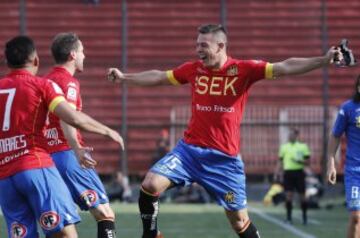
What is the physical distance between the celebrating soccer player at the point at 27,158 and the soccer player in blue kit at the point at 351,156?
3.87m

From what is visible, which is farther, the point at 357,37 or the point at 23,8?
the point at 357,37

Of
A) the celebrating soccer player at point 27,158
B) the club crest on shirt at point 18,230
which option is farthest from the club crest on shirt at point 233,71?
the club crest on shirt at point 18,230

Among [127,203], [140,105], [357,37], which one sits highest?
[357,37]

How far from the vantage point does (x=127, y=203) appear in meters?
25.5

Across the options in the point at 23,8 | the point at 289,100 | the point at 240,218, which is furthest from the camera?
the point at 289,100

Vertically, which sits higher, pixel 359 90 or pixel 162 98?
pixel 359 90

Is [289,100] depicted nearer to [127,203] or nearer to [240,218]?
[127,203]

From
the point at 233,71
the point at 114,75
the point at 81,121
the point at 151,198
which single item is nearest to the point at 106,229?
the point at 151,198

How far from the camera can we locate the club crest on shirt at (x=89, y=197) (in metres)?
10.4

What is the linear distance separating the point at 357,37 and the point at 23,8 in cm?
957

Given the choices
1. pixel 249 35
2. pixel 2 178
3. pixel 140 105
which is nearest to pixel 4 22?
pixel 140 105

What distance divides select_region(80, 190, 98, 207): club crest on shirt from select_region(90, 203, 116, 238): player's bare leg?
7 centimetres

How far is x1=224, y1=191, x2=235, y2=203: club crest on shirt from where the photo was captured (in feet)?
33.3

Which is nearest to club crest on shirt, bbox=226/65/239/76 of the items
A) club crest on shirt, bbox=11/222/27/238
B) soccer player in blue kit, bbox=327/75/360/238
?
soccer player in blue kit, bbox=327/75/360/238
